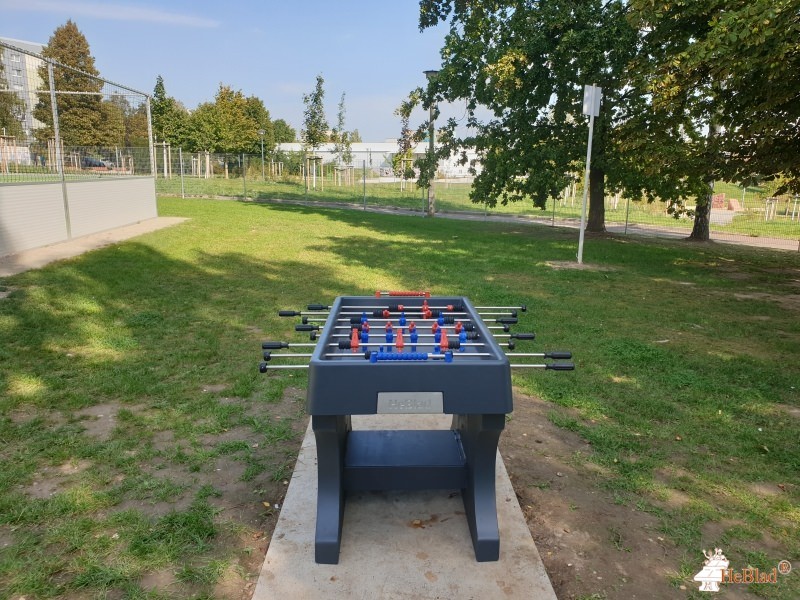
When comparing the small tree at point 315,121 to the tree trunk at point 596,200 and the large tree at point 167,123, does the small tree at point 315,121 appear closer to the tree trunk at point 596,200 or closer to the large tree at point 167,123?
the large tree at point 167,123

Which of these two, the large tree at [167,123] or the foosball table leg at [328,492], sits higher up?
the large tree at [167,123]

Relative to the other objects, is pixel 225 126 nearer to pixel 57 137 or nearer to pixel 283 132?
pixel 283 132

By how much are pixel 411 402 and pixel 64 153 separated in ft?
42.0

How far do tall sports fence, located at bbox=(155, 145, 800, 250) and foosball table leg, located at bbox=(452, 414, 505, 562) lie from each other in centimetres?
1887

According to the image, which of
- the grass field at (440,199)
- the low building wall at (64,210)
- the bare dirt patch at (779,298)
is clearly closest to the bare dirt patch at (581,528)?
the bare dirt patch at (779,298)

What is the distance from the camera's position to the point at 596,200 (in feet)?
57.3

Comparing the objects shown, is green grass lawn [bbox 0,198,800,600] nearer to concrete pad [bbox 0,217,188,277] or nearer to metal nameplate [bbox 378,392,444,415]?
concrete pad [bbox 0,217,188,277]

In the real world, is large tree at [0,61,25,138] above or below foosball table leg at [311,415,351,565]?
above

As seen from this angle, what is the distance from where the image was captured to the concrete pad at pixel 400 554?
2.56 meters

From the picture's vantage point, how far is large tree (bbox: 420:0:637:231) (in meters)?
13.5

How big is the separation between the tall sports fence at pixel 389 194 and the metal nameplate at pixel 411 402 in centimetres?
1930

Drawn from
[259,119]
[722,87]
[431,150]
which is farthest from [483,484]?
[259,119]

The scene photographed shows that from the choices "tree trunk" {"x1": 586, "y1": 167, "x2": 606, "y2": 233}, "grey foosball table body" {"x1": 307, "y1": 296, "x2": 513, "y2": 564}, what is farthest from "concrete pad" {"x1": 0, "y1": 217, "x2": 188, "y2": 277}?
"tree trunk" {"x1": 586, "y1": 167, "x2": 606, "y2": 233}

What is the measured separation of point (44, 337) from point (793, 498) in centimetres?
669
